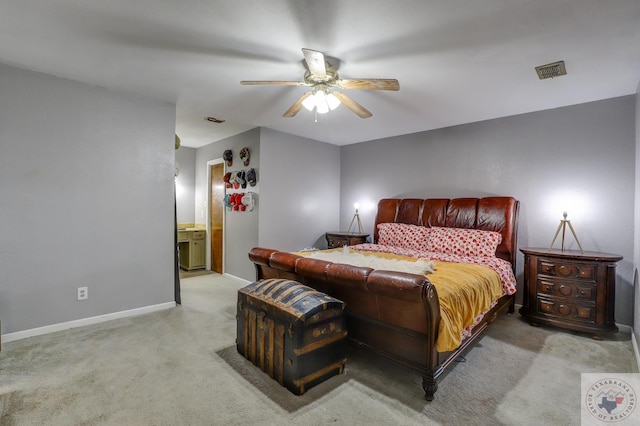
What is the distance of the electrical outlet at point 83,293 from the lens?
310 centimetres

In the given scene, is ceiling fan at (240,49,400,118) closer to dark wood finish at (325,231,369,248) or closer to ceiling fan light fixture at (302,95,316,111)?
ceiling fan light fixture at (302,95,316,111)

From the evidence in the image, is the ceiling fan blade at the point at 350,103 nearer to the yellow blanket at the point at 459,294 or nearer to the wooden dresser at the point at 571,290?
the yellow blanket at the point at 459,294

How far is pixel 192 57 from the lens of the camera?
2.52m

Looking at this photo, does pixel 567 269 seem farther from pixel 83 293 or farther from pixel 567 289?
pixel 83 293

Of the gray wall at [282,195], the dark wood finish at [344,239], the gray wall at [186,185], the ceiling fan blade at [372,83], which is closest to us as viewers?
the ceiling fan blade at [372,83]

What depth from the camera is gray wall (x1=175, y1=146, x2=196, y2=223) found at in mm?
6219

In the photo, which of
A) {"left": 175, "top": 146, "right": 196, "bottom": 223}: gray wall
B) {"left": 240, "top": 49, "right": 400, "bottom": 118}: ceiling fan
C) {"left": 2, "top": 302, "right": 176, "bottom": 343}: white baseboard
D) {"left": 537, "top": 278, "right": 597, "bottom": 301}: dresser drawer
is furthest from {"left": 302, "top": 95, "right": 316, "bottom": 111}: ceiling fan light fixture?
{"left": 175, "top": 146, "right": 196, "bottom": 223}: gray wall

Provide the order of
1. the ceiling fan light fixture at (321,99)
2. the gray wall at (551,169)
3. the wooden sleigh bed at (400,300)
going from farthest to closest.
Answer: the gray wall at (551,169)
the ceiling fan light fixture at (321,99)
the wooden sleigh bed at (400,300)

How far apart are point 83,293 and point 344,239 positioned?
351 cm

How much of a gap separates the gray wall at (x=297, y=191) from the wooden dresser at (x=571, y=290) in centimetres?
322

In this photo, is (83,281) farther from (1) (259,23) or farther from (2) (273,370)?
(1) (259,23)

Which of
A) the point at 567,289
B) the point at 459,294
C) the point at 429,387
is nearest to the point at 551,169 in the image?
the point at 567,289

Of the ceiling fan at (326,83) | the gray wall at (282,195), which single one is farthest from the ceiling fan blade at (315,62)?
the gray wall at (282,195)

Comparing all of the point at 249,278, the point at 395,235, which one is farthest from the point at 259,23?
the point at 249,278
